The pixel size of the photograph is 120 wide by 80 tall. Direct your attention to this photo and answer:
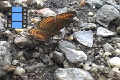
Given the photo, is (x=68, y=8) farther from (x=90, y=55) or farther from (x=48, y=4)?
(x=90, y=55)

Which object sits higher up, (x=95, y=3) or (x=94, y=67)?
(x=95, y=3)

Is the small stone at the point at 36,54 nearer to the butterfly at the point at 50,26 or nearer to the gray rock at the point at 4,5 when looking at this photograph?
the butterfly at the point at 50,26

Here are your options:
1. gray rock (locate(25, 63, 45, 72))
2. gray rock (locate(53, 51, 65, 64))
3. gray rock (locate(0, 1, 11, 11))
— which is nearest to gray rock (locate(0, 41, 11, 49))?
gray rock (locate(25, 63, 45, 72))

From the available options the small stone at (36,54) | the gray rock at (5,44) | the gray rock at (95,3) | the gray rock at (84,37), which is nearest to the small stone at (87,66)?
the gray rock at (84,37)

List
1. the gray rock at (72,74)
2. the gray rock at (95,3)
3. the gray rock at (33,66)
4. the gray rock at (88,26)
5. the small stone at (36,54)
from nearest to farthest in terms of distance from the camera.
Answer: the gray rock at (72,74) → the gray rock at (33,66) → the small stone at (36,54) → the gray rock at (88,26) → the gray rock at (95,3)

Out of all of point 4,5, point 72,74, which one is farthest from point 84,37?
point 4,5

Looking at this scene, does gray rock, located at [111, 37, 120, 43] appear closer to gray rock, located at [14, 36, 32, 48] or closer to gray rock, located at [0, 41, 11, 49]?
gray rock, located at [14, 36, 32, 48]

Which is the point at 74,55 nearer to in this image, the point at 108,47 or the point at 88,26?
the point at 108,47
